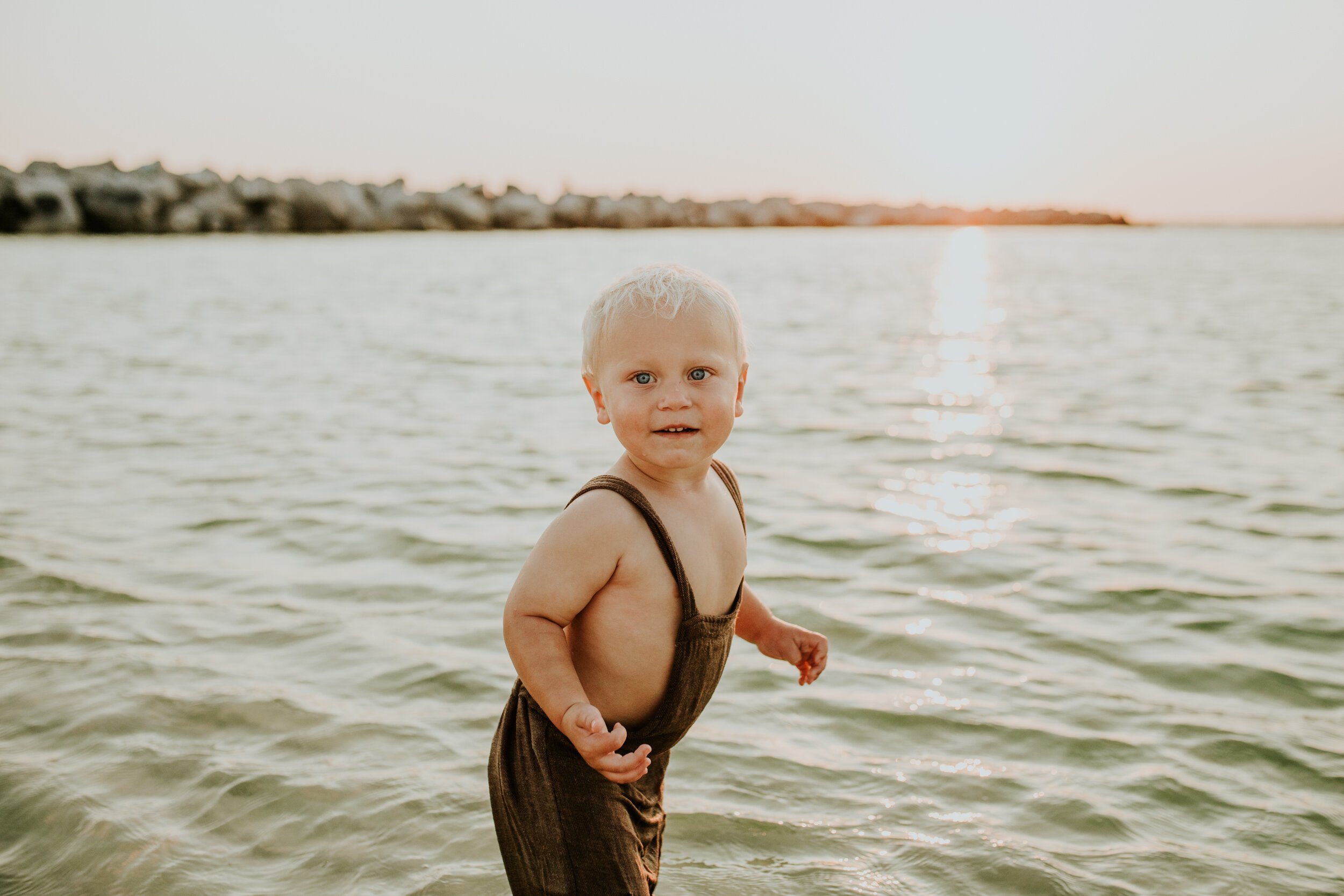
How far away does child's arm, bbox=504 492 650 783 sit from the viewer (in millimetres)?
1945

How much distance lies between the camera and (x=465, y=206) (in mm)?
69750

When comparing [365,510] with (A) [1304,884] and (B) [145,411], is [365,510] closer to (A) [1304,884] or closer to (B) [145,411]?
(B) [145,411]

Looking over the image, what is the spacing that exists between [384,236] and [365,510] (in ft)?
189

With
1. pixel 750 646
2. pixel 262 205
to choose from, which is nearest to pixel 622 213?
pixel 262 205

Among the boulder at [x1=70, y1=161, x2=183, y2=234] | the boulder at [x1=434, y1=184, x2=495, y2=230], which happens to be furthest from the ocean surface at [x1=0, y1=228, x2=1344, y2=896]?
the boulder at [x1=434, y1=184, x2=495, y2=230]

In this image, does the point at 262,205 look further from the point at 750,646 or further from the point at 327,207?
the point at 750,646

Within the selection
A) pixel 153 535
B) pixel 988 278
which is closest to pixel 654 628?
pixel 153 535

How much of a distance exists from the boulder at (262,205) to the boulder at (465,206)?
12827mm

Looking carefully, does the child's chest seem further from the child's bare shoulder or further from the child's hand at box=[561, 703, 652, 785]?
the child's hand at box=[561, 703, 652, 785]

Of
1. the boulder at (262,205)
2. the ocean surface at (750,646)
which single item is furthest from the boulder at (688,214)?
the ocean surface at (750,646)

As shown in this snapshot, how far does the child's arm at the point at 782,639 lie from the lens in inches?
99.6

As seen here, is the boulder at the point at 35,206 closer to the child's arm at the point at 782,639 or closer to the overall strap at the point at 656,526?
the child's arm at the point at 782,639

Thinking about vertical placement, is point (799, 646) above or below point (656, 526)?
below

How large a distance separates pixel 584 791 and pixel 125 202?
5484cm
